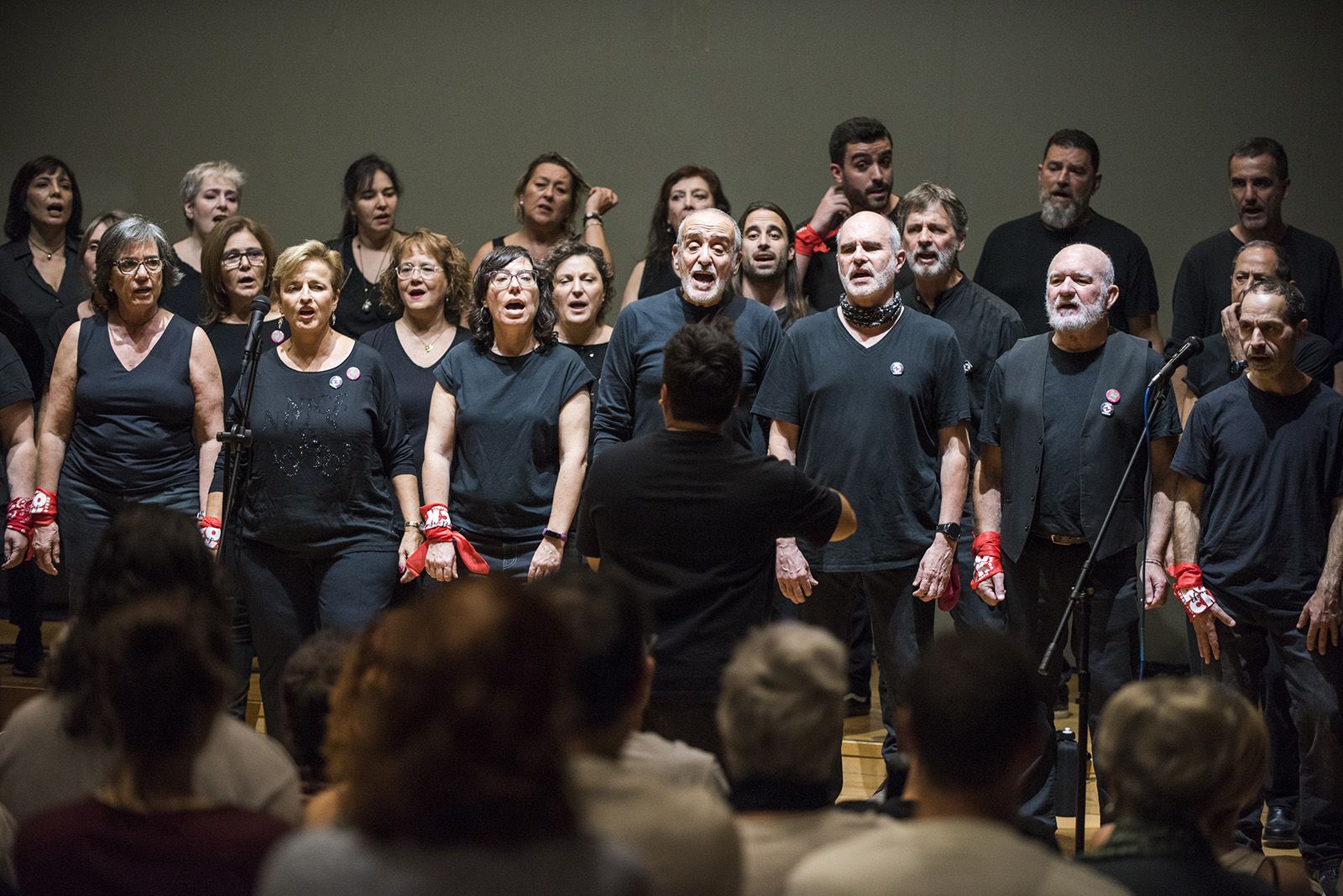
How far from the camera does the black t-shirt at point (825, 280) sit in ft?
16.6

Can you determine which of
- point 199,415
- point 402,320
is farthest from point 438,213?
point 199,415

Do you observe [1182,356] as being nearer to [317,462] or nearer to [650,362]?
[650,362]

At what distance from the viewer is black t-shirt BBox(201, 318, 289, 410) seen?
475 centimetres

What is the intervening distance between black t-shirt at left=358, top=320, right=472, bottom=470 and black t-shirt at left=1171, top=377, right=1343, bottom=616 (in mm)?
2131

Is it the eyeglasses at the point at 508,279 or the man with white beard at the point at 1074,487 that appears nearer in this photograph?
the man with white beard at the point at 1074,487

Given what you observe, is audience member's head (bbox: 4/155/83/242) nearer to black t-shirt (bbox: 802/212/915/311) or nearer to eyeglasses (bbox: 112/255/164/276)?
eyeglasses (bbox: 112/255/164/276)

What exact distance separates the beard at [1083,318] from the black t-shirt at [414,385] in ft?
5.57

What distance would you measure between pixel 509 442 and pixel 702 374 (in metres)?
1.29

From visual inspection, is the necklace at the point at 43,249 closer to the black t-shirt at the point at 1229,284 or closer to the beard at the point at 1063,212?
the beard at the point at 1063,212

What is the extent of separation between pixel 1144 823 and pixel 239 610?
9.98 feet

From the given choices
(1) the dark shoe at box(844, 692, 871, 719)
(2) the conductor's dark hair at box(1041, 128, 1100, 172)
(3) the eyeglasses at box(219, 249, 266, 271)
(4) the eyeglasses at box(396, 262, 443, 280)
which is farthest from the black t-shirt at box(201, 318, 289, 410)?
(2) the conductor's dark hair at box(1041, 128, 1100, 172)

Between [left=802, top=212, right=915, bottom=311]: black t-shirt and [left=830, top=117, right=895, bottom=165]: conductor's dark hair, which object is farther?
[left=830, top=117, right=895, bottom=165]: conductor's dark hair

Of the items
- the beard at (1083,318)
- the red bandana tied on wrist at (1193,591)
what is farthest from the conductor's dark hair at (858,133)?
the red bandana tied on wrist at (1193,591)

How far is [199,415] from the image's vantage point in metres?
4.36
